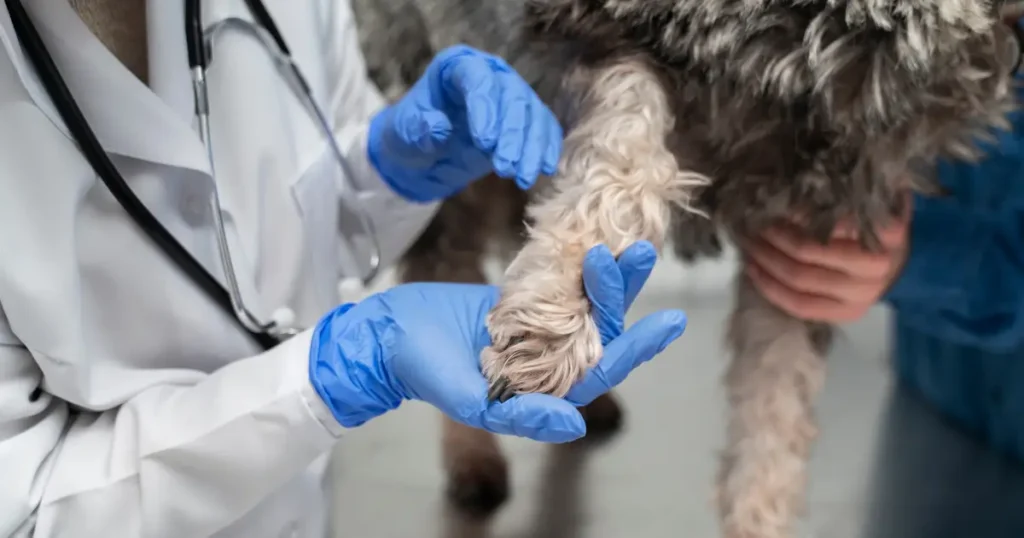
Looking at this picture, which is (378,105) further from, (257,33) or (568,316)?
(568,316)

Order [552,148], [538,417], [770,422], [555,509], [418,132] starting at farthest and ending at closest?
[555,509], [770,422], [418,132], [552,148], [538,417]

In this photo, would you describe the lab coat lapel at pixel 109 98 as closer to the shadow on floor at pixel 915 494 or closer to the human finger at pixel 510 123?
the human finger at pixel 510 123

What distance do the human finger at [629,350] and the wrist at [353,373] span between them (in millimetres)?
132

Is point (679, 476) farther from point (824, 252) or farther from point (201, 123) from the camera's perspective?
point (201, 123)

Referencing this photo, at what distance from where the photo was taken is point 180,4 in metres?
0.71

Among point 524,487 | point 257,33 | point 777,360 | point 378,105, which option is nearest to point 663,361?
point 524,487

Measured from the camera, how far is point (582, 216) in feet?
2.06

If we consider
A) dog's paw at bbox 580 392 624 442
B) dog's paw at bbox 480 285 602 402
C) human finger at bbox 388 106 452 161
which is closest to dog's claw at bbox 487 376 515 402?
dog's paw at bbox 480 285 602 402

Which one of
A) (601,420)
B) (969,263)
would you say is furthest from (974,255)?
(601,420)

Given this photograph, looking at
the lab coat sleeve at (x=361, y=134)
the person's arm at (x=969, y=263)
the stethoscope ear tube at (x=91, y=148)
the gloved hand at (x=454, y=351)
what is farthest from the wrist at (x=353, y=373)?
the person's arm at (x=969, y=263)

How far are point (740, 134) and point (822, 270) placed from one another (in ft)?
0.61

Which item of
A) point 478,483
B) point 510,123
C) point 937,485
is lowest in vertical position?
point 937,485

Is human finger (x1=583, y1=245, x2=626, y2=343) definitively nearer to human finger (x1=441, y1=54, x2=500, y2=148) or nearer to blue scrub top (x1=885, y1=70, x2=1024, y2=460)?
human finger (x1=441, y1=54, x2=500, y2=148)

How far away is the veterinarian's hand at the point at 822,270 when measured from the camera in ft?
2.60
